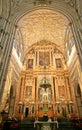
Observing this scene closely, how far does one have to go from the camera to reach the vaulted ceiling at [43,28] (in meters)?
17.4

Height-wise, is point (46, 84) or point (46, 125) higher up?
point (46, 84)

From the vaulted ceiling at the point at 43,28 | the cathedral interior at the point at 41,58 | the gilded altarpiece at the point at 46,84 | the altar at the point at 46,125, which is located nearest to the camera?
the altar at the point at 46,125

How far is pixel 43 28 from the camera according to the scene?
19.6 metres

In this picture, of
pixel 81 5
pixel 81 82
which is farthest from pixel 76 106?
pixel 81 5

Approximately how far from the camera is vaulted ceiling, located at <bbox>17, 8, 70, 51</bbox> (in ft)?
57.0

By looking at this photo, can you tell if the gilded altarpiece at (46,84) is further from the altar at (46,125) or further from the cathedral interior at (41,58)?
the altar at (46,125)

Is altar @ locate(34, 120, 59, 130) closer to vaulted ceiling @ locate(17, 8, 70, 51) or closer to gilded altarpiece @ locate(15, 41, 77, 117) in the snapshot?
gilded altarpiece @ locate(15, 41, 77, 117)

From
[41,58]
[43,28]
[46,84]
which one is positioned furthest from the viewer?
[41,58]

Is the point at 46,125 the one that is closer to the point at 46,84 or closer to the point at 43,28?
the point at 46,84

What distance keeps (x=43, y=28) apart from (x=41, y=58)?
478 centimetres

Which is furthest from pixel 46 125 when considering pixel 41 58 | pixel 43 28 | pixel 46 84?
pixel 43 28

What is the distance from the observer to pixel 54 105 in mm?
16859

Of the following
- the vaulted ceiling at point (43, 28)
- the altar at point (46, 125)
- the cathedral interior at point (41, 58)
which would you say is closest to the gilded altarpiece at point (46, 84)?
the cathedral interior at point (41, 58)

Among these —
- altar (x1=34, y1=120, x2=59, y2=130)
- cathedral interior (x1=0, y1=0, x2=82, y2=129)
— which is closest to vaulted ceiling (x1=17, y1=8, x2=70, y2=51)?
cathedral interior (x1=0, y1=0, x2=82, y2=129)
